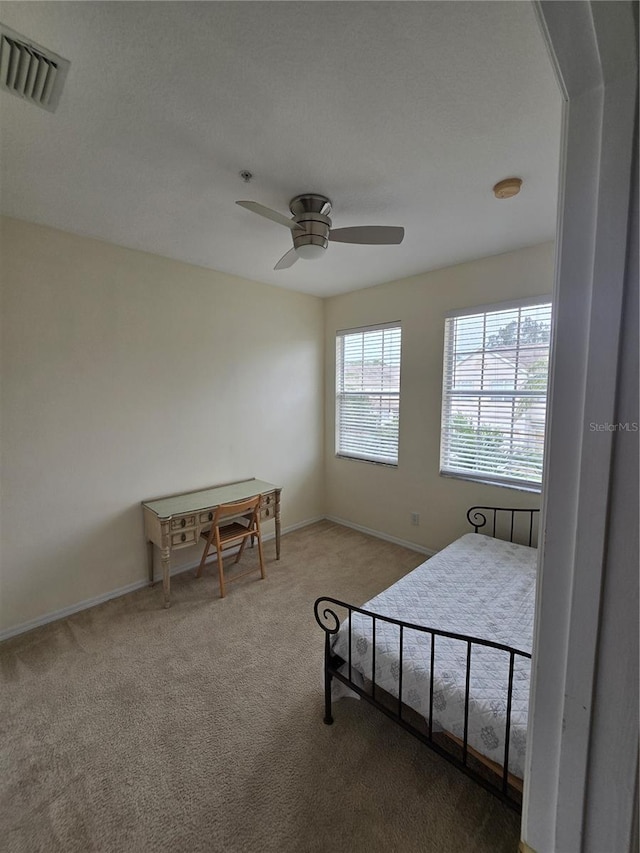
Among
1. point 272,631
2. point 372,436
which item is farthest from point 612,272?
point 372,436

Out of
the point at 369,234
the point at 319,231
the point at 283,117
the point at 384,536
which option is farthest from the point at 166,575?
the point at 283,117

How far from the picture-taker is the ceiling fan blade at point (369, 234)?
74.6 inches

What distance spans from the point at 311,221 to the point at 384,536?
3.03 m

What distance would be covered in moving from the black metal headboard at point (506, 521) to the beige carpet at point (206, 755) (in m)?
1.68

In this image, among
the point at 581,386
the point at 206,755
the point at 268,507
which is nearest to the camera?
the point at 581,386

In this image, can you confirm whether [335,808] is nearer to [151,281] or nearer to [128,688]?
[128,688]

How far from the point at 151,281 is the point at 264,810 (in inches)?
127

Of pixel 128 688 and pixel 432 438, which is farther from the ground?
pixel 432 438

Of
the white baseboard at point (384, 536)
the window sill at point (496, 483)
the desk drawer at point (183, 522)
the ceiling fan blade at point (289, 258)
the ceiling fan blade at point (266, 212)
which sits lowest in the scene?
the white baseboard at point (384, 536)

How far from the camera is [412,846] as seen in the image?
1263 millimetres

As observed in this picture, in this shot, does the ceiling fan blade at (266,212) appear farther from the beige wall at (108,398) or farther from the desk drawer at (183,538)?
the desk drawer at (183,538)

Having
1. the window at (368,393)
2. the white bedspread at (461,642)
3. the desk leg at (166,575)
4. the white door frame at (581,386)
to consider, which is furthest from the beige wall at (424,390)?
the white door frame at (581,386)

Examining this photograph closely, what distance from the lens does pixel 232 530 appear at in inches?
121

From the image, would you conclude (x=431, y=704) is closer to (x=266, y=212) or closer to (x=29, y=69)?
(x=266, y=212)
